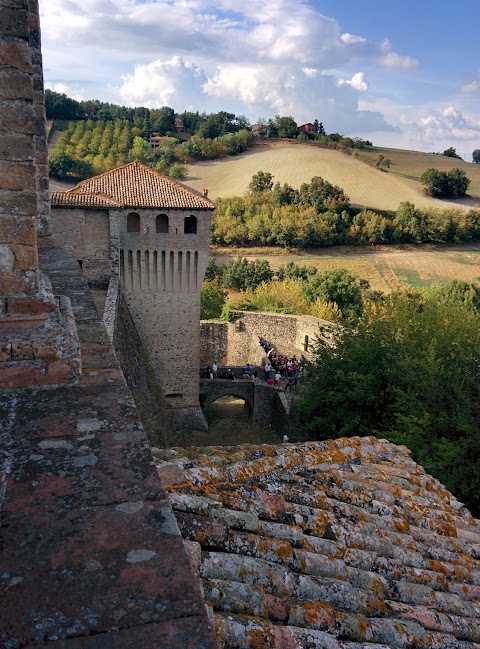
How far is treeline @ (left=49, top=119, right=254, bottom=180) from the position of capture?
58.8 metres

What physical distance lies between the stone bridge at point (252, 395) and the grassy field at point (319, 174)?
44303 millimetres

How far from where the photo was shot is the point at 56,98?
253 ft

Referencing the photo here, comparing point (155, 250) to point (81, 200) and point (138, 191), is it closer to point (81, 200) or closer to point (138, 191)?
point (138, 191)

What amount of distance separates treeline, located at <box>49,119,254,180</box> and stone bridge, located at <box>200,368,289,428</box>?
44103 millimetres

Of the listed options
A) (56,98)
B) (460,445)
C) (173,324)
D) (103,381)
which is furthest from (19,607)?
(56,98)

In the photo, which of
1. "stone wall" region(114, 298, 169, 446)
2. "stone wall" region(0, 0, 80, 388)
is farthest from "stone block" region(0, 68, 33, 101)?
"stone wall" region(114, 298, 169, 446)

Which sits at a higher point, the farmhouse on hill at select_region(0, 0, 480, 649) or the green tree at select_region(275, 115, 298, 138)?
the green tree at select_region(275, 115, 298, 138)

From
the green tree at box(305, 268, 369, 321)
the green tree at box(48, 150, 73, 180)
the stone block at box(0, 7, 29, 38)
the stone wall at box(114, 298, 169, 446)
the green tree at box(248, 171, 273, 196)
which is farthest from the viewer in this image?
the green tree at box(248, 171, 273, 196)

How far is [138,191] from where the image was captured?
1920 centimetres

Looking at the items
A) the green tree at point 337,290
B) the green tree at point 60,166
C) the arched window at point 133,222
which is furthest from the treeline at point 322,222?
the arched window at point 133,222

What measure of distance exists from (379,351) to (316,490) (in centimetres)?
1181

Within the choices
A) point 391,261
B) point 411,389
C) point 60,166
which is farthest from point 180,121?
point 411,389

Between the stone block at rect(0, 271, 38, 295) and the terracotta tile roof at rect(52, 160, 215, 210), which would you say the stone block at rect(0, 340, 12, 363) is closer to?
the stone block at rect(0, 271, 38, 295)

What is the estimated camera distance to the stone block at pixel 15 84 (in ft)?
10.2
